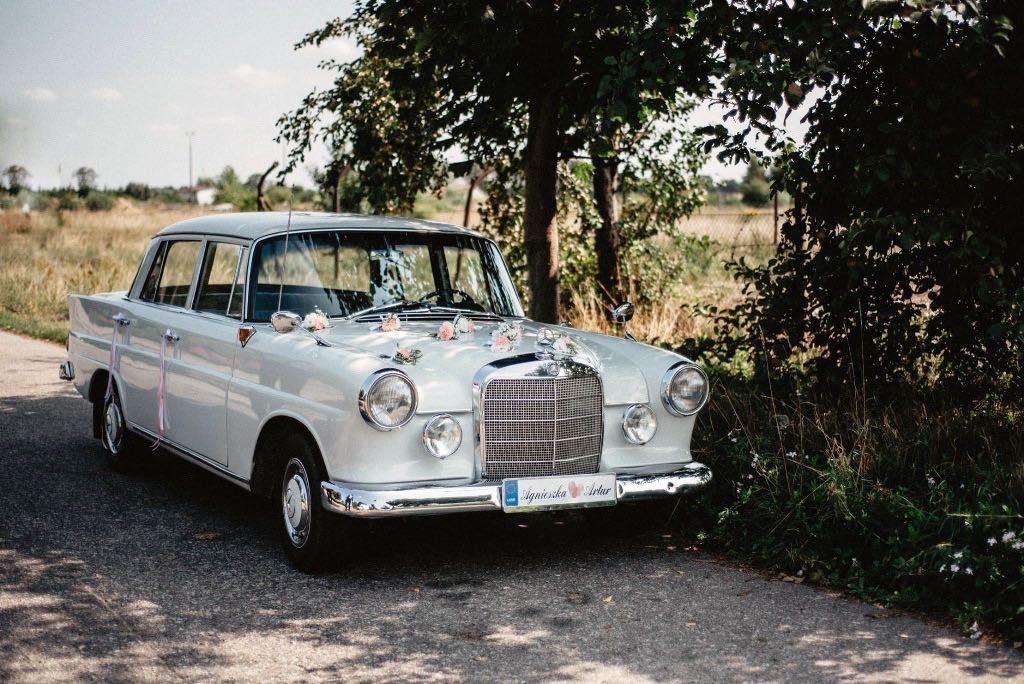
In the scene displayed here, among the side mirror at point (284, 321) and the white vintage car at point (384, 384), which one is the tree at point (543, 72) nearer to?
the white vintage car at point (384, 384)

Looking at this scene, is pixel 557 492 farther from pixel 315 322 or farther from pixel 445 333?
pixel 315 322

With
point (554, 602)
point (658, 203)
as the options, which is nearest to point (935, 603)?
point (554, 602)

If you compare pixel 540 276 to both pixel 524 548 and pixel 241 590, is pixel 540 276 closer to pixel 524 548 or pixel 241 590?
pixel 524 548

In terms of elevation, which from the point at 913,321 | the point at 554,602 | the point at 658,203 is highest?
the point at 658,203

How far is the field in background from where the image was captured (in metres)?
10.8

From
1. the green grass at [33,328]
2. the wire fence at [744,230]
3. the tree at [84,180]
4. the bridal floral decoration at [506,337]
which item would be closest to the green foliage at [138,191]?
the tree at [84,180]

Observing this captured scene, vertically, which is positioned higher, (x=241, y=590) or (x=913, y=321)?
(x=913, y=321)

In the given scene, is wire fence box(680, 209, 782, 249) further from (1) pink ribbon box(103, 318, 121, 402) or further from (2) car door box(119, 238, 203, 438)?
(1) pink ribbon box(103, 318, 121, 402)

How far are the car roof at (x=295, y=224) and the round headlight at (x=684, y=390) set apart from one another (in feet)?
5.61

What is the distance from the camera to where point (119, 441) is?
277 inches

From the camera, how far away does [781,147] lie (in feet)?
22.4

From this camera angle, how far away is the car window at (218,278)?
6.04 metres

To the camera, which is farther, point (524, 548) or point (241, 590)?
point (524, 548)

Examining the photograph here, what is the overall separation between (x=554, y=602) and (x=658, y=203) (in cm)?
827
